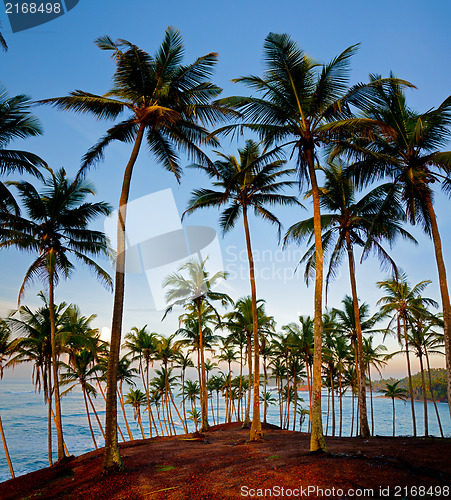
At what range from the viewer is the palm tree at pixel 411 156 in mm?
10422

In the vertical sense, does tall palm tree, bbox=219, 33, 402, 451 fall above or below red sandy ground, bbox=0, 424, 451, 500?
above

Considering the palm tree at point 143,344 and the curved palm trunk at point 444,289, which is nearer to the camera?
the curved palm trunk at point 444,289

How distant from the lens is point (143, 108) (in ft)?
35.1

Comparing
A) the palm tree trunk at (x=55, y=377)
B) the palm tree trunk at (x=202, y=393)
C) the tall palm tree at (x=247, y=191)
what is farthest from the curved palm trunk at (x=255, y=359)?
the palm tree trunk at (x=202, y=393)

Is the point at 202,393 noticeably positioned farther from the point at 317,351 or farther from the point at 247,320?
the point at 317,351

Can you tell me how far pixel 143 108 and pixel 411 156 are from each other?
937 cm

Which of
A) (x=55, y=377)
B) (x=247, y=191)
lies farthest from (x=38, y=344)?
(x=247, y=191)

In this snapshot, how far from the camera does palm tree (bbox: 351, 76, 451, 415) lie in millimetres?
10422

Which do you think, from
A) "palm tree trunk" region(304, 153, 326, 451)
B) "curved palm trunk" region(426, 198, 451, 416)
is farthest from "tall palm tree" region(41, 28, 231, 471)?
"curved palm trunk" region(426, 198, 451, 416)

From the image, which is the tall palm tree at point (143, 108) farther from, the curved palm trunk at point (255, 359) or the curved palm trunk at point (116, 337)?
the curved palm trunk at point (255, 359)

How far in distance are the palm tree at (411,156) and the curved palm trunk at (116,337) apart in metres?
7.86

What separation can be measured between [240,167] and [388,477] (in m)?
13.8

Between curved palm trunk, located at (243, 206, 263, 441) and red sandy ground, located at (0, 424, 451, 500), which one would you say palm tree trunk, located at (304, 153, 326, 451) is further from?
curved palm trunk, located at (243, 206, 263, 441)

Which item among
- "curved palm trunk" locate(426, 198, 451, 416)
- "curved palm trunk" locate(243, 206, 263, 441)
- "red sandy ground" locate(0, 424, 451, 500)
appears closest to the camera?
"red sandy ground" locate(0, 424, 451, 500)
